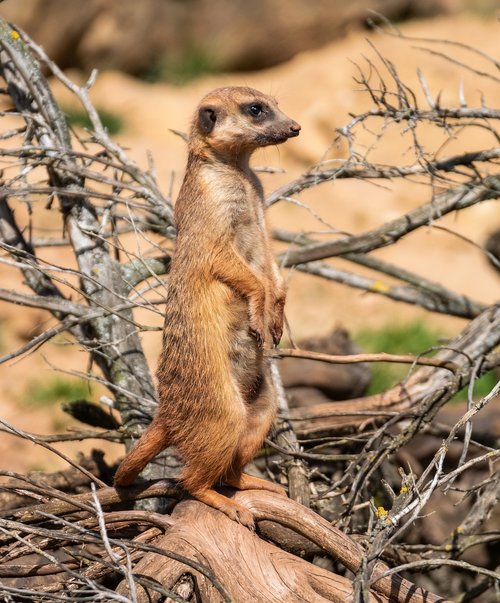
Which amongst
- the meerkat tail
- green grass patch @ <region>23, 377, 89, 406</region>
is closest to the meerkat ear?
the meerkat tail

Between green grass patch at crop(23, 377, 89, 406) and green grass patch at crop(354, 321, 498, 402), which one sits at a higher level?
green grass patch at crop(354, 321, 498, 402)

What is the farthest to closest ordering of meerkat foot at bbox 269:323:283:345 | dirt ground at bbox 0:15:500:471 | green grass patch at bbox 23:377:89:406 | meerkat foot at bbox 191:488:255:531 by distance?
dirt ground at bbox 0:15:500:471
green grass patch at bbox 23:377:89:406
meerkat foot at bbox 269:323:283:345
meerkat foot at bbox 191:488:255:531

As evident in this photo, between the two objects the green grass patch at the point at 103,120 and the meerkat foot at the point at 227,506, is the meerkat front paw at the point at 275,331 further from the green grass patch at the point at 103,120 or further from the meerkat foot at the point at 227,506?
the green grass patch at the point at 103,120

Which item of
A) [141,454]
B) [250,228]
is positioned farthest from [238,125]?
[141,454]

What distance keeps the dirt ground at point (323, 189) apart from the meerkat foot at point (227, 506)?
9.76 feet

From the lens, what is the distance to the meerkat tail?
3.19m

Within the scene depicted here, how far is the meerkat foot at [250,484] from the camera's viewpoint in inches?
132

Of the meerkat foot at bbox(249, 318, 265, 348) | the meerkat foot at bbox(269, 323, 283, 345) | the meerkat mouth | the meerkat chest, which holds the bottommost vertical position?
the meerkat foot at bbox(249, 318, 265, 348)

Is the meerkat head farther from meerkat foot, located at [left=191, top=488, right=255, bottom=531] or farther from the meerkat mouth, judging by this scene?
meerkat foot, located at [left=191, top=488, right=255, bottom=531]

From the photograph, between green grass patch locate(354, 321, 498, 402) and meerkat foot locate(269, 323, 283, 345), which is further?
green grass patch locate(354, 321, 498, 402)

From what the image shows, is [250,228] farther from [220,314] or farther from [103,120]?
[103,120]

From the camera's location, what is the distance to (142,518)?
10.3 ft

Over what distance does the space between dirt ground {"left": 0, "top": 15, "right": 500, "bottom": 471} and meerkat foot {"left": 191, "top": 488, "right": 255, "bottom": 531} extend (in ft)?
9.76

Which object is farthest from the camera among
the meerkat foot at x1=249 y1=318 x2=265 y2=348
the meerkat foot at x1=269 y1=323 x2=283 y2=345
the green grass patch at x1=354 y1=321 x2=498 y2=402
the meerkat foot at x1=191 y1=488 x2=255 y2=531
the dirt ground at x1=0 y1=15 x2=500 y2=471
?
the dirt ground at x1=0 y1=15 x2=500 y2=471
